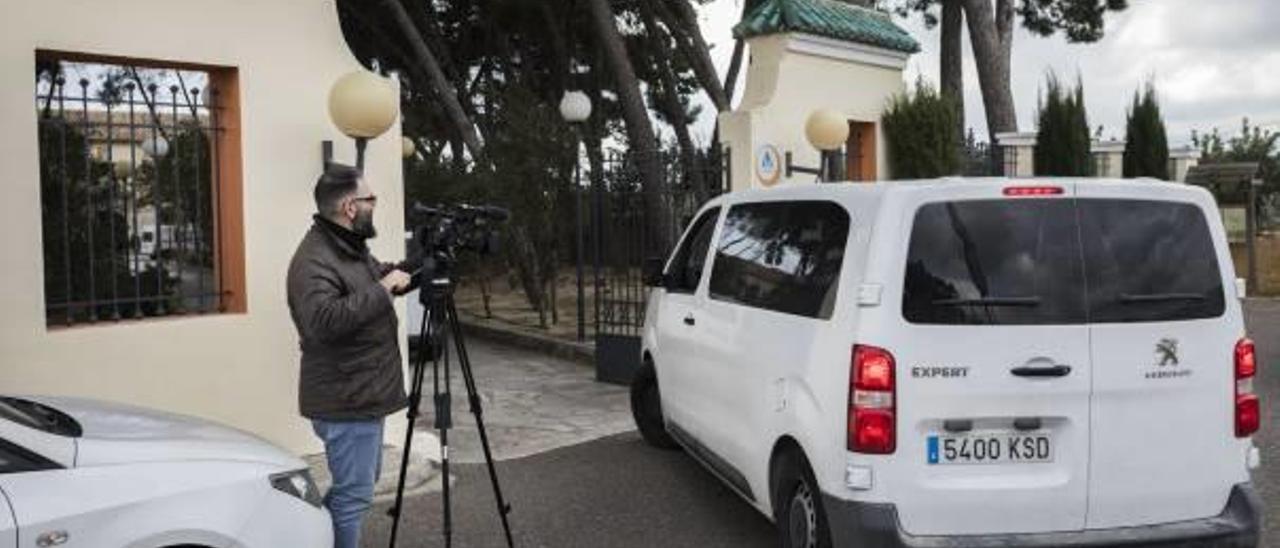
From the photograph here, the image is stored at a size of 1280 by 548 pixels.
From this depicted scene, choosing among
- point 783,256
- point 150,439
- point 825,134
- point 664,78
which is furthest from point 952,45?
point 150,439

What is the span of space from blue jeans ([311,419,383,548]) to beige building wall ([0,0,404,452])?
96.8 inches

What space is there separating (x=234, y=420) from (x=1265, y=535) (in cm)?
533

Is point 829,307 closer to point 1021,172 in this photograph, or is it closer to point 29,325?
point 29,325

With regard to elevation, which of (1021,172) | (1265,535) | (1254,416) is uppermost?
(1021,172)

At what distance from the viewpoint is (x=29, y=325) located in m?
6.22

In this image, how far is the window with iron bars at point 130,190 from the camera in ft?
21.9

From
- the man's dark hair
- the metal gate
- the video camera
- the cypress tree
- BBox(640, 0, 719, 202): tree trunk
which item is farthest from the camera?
BBox(640, 0, 719, 202): tree trunk

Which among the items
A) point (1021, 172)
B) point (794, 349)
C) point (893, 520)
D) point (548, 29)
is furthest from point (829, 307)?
point (548, 29)

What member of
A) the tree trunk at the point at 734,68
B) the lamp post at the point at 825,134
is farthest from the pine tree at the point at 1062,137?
the tree trunk at the point at 734,68

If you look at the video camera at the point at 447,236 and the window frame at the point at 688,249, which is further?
the window frame at the point at 688,249

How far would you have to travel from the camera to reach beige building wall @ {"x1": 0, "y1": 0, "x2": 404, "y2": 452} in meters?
6.18

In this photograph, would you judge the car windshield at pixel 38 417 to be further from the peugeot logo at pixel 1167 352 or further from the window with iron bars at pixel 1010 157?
the window with iron bars at pixel 1010 157

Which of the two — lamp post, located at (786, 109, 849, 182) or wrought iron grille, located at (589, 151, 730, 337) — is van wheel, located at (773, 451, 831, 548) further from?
wrought iron grille, located at (589, 151, 730, 337)

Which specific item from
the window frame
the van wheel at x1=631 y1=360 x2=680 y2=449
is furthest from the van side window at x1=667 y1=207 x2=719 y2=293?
the van wheel at x1=631 y1=360 x2=680 y2=449
